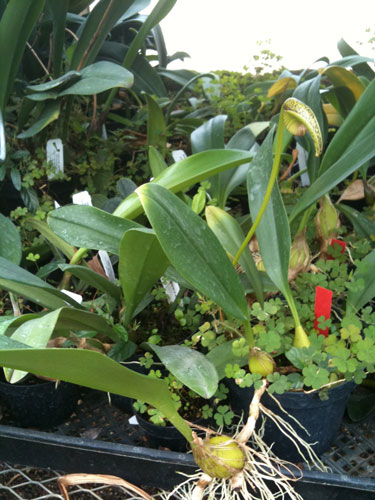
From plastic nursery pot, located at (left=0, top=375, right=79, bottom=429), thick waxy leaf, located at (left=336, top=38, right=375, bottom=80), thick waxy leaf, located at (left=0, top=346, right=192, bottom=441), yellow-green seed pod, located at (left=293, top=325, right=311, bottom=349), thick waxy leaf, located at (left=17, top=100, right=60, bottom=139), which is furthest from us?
thick waxy leaf, located at (left=336, top=38, right=375, bottom=80)

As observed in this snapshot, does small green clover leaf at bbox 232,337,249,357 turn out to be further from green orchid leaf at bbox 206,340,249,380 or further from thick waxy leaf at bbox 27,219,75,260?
thick waxy leaf at bbox 27,219,75,260

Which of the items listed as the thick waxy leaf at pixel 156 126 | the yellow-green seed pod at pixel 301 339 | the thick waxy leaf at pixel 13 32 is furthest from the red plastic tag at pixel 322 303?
the thick waxy leaf at pixel 13 32

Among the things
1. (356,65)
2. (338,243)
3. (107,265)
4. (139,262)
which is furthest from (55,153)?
(356,65)

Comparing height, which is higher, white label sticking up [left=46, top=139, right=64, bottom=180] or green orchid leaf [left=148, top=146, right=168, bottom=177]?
green orchid leaf [left=148, top=146, right=168, bottom=177]

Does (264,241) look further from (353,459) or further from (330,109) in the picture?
(330,109)

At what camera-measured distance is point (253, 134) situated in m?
0.96

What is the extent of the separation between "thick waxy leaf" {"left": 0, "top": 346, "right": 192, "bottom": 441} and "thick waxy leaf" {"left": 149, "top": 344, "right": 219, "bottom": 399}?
3 cm

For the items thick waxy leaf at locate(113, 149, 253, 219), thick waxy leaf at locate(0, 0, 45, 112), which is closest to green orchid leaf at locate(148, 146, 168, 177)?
thick waxy leaf at locate(113, 149, 253, 219)

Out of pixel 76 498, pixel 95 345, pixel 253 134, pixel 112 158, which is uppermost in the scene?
pixel 253 134

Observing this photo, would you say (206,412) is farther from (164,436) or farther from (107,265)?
(107,265)

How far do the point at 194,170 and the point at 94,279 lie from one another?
23cm

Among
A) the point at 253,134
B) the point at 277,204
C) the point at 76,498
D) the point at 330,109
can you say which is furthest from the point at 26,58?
the point at 76,498

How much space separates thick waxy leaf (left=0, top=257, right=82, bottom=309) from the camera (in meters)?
0.66

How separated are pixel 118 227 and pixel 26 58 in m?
0.78
